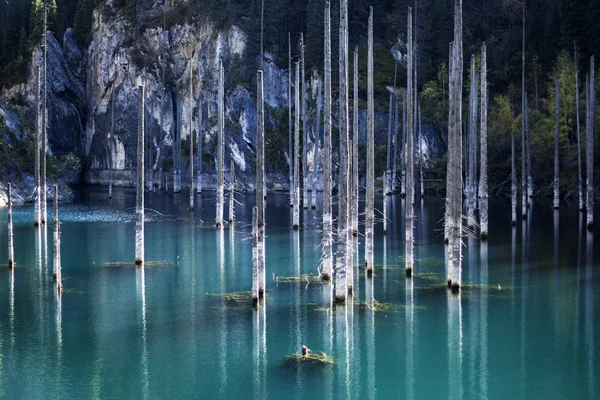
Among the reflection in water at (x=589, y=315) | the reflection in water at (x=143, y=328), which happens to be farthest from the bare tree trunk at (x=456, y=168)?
the reflection in water at (x=143, y=328)

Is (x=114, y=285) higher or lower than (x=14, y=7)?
lower

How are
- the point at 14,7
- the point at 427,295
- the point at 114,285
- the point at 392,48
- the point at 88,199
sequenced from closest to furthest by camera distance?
the point at 427,295 < the point at 114,285 < the point at 88,199 < the point at 392,48 < the point at 14,7

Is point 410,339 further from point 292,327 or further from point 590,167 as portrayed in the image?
point 590,167

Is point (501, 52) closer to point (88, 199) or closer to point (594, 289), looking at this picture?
point (88, 199)

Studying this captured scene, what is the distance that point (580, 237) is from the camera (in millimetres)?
41875

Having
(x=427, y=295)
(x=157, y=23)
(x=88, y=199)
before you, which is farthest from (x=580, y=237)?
(x=157, y=23)

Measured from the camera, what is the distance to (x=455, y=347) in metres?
20.4

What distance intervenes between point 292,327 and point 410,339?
12.4 ft

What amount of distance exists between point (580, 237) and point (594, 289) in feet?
49.9

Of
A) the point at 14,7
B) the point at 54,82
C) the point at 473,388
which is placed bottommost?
the point at 473,388

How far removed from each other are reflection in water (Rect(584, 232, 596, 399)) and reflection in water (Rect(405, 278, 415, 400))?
13.8ft

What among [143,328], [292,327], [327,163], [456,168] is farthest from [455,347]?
[327,163]

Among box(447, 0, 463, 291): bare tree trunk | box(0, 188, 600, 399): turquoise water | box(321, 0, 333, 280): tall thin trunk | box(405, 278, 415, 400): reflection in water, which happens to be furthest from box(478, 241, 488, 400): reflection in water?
box(321, 0, 333, 280): tall thin trunk

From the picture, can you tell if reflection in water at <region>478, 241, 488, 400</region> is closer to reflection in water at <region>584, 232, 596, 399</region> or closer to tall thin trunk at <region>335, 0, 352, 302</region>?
reflection in water at <region>584, 232, 596, 399</region>
